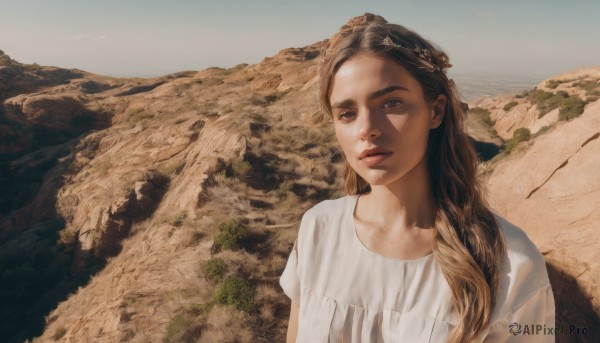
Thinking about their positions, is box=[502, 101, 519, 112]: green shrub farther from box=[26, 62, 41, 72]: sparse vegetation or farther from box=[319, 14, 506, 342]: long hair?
box=[26, 62, 41, 72]: sparse vegetation

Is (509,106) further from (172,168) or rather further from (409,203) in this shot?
(409,203)

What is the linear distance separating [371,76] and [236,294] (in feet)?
21.5

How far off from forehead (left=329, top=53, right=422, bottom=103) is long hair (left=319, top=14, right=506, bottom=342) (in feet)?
0.11

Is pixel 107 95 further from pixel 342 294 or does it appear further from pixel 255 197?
pixel 342 294

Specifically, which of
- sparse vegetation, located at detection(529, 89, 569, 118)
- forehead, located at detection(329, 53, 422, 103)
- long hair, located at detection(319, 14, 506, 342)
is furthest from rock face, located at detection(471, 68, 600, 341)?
sparse vegetation, located at detection(529, 89, 569, 118)

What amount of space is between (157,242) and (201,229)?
5.24 ft

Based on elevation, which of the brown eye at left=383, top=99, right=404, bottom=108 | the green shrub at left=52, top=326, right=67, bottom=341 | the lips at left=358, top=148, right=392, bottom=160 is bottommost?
the green shrub at left=52, top=326, right=67, bottom=341

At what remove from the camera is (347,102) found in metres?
1.86

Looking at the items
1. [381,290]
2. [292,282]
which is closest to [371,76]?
[381,290]

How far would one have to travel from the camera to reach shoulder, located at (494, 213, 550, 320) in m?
1.62

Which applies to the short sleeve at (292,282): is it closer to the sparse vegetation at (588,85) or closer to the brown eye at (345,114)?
the brown eye at (345,114)

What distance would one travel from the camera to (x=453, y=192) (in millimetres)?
2062

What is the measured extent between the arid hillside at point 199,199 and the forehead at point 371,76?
592cm

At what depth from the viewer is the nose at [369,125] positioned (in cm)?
177
